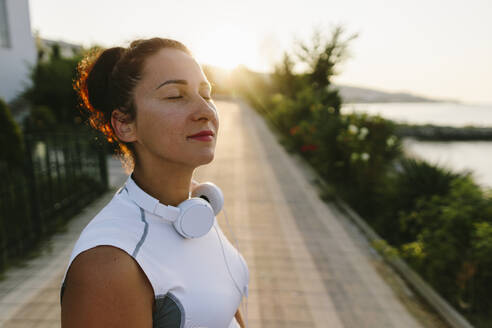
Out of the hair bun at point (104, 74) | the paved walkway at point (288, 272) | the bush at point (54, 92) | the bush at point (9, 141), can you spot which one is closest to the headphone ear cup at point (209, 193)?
the hair bun at point (104, 74)

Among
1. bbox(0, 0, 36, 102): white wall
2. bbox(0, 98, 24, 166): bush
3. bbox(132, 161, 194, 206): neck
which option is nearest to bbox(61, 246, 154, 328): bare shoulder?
bbox(132, 161, 194, 206): neck

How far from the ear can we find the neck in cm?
12

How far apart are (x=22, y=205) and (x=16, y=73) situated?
10412 millimetres

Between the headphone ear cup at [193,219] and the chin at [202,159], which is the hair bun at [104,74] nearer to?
the chin at [202,159]

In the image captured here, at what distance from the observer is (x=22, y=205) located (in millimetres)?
5496

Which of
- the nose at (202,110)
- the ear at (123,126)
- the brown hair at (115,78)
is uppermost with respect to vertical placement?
the brown hair at (115,78)

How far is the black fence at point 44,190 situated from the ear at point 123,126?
3.85 metres

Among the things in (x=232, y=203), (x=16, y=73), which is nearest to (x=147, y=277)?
(x=232, y=203)

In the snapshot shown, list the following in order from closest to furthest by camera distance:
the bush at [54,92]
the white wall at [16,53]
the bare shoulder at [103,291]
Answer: the bare shoulder at [103,291] < the white wall at [16,53] < the bush at [54,92]

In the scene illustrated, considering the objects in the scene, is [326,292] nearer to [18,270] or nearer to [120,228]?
[120,228]

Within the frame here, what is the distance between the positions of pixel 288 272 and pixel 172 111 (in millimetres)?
3644

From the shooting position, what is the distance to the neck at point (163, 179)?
4.10 ft

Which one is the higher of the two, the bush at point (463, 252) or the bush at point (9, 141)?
the bush at point (9, 141)

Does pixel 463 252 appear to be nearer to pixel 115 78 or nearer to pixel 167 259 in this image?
pixel 167 259
